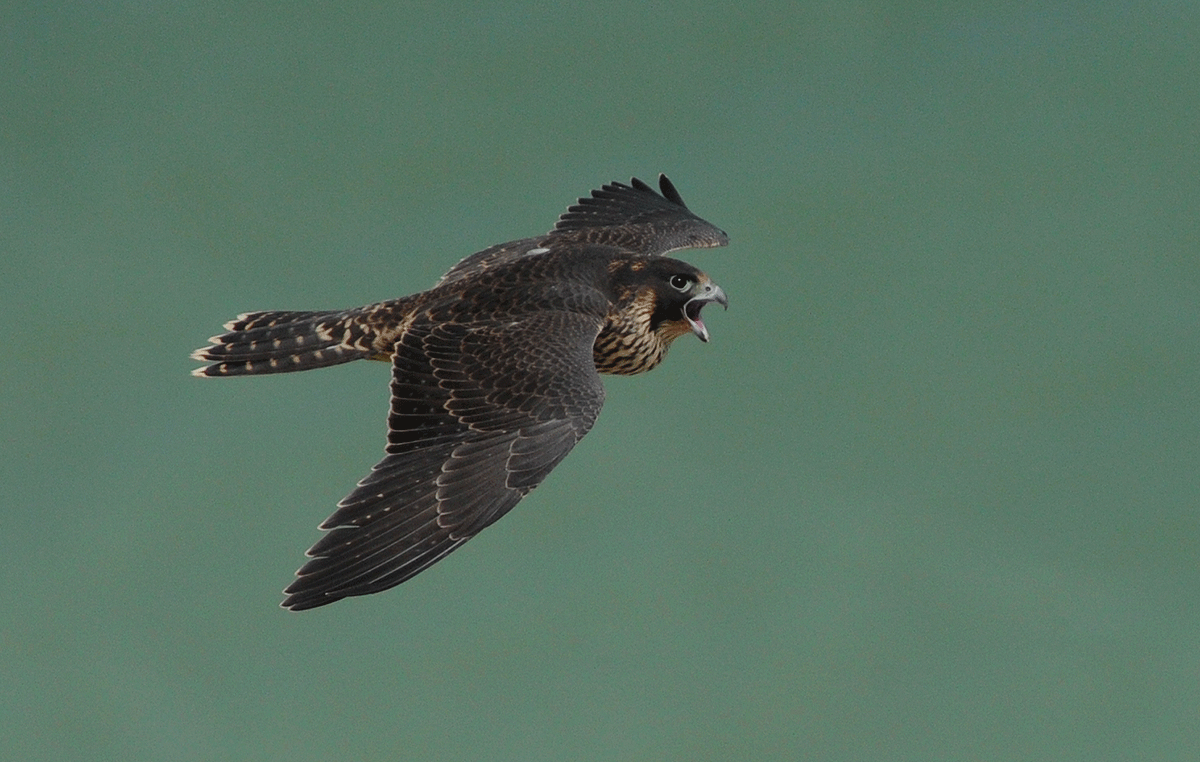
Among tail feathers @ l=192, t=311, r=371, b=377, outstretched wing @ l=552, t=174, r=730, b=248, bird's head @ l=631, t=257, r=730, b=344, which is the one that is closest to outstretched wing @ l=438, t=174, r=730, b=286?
outstretched wing @ l=552, t=174, r=730, b=248

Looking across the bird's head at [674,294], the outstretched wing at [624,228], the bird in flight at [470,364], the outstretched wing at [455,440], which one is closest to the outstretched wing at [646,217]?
the outstretched wing at [624,228]

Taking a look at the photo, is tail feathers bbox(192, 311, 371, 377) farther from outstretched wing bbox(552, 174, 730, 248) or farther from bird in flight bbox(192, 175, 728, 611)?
outstretched wing bbox(552, 174, 730, 248)

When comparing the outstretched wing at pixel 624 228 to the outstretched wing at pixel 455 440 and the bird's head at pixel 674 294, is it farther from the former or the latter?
the outstretched wing at pixel 455 440

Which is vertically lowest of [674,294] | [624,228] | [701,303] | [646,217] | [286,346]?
[286,346]

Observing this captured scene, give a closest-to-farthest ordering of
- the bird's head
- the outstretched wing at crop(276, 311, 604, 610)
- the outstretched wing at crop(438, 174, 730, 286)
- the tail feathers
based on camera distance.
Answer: the outstretched wing at crop(276, 311, 604, 610), the tail feathers, the bird's head, the outstretched wing at crop(438, 174, 730, 286)

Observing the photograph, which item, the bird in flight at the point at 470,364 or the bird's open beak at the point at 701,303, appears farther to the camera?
the bird's open beak at the point at 701,303

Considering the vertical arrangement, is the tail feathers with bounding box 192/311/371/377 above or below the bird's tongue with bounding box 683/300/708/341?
below

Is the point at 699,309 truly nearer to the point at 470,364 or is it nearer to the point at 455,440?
the point at 470,364

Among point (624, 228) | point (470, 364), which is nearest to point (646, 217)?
point (624, 228)
